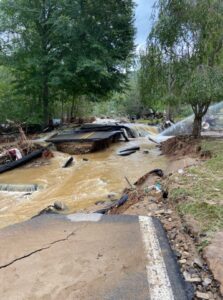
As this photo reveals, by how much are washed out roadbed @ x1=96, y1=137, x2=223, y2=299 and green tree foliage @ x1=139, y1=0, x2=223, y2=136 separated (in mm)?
3859

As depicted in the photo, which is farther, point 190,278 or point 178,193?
point 178,193

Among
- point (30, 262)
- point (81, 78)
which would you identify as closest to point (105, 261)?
point (30, 262)

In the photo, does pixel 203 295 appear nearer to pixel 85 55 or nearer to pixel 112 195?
pixel 112 195

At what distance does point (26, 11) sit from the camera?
1341cm

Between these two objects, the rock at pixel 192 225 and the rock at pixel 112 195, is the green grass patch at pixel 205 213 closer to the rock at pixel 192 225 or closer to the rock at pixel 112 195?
the rock at pixel 192 225

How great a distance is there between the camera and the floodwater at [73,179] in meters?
4.96

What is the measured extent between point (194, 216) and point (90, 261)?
4.16 feet

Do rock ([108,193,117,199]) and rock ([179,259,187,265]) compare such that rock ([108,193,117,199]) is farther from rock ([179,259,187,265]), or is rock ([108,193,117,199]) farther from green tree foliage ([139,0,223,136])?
green tree foliage ([139,0,223,136])

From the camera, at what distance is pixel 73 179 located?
680 centimetres

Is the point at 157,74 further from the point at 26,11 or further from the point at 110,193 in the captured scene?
the point at 26,11

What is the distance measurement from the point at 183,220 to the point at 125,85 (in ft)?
44.3

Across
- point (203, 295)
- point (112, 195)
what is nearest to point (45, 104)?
point (112, 195)

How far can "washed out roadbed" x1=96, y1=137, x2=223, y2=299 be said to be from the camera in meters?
2.04

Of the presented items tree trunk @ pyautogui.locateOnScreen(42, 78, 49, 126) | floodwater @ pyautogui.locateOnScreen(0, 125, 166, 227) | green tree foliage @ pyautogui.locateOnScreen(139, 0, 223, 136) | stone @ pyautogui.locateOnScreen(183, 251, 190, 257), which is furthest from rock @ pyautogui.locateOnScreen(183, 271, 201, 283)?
tree trunk @ pyautogui.locateOnScreen(42, 78, 49, 126)
